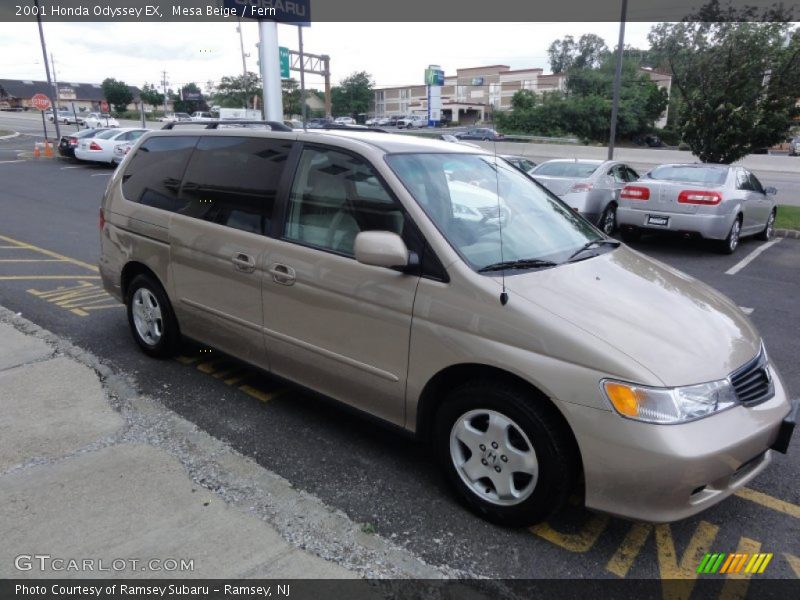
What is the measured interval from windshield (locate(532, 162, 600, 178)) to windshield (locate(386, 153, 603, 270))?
7.69m

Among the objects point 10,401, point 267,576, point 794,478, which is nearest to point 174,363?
point 10,401

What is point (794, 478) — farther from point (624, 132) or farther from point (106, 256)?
point (624, 132)

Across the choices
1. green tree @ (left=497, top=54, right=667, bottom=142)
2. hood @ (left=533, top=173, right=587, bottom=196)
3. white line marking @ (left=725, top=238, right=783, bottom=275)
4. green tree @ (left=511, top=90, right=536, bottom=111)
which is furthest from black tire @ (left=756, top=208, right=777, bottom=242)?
green tree @ (left=511, top=90, right=536, bottom=111)

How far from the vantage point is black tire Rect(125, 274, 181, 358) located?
445 centimetres

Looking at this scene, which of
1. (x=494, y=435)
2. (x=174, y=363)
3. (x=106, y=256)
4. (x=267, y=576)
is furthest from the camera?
(x=106, y=256)

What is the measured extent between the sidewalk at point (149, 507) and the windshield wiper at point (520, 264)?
1.36 m

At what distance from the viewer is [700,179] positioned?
9586 mm

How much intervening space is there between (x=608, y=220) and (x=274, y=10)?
12.2 m


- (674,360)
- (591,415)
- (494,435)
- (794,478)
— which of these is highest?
(674,360)

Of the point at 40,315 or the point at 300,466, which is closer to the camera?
the point at 300,466

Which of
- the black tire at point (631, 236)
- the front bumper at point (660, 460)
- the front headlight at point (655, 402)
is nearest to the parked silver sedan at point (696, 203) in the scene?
the black tire at point (631, 236)

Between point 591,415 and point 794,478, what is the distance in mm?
1756

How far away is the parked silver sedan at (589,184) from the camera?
10.5 metres

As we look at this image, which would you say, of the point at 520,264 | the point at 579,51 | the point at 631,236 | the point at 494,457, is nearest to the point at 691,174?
the point at 631,236
